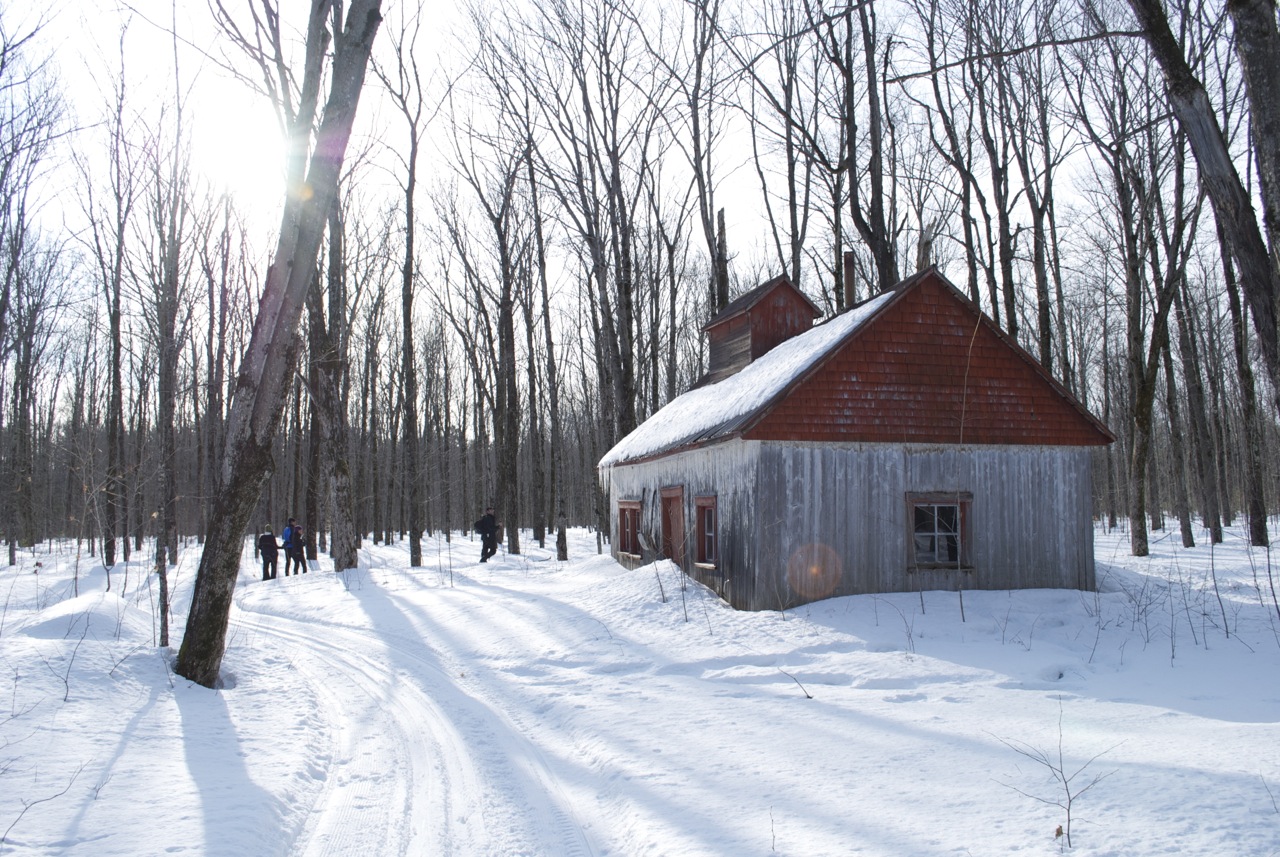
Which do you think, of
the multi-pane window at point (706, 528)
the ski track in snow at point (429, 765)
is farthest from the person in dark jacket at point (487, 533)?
the ski track in snow at point (429, 765)

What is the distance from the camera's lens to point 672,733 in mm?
6609

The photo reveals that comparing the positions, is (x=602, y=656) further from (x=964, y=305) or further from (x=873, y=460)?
(x=964, y=305)

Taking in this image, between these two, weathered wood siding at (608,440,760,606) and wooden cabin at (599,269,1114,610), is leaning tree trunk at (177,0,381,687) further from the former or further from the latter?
weathered wood siding at (608,440,760,606)

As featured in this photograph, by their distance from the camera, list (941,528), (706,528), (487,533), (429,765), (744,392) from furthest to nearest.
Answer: (487,533) → (706,528) → (744,392) → (941,528) → (429,765)

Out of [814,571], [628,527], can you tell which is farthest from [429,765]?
[628,527]

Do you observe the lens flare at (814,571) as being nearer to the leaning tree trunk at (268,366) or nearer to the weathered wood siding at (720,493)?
the weathered wood siding at (720,493)

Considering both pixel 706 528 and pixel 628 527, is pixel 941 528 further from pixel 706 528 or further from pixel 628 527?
pixel 628 527

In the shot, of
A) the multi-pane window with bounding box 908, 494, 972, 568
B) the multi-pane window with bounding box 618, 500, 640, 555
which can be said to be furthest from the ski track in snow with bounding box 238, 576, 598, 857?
the multi-pane window with bounding box 618, 500, 640, 555

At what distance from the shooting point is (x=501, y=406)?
30.0 m

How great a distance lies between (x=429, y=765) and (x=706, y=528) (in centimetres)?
878

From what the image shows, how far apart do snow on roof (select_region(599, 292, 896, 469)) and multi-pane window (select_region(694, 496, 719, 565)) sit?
3.73ft

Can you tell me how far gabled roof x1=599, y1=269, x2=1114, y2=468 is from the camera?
39.3 feet

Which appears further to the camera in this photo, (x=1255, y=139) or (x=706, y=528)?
(x=706, y=528)

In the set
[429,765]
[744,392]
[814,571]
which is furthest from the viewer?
[744,392]
